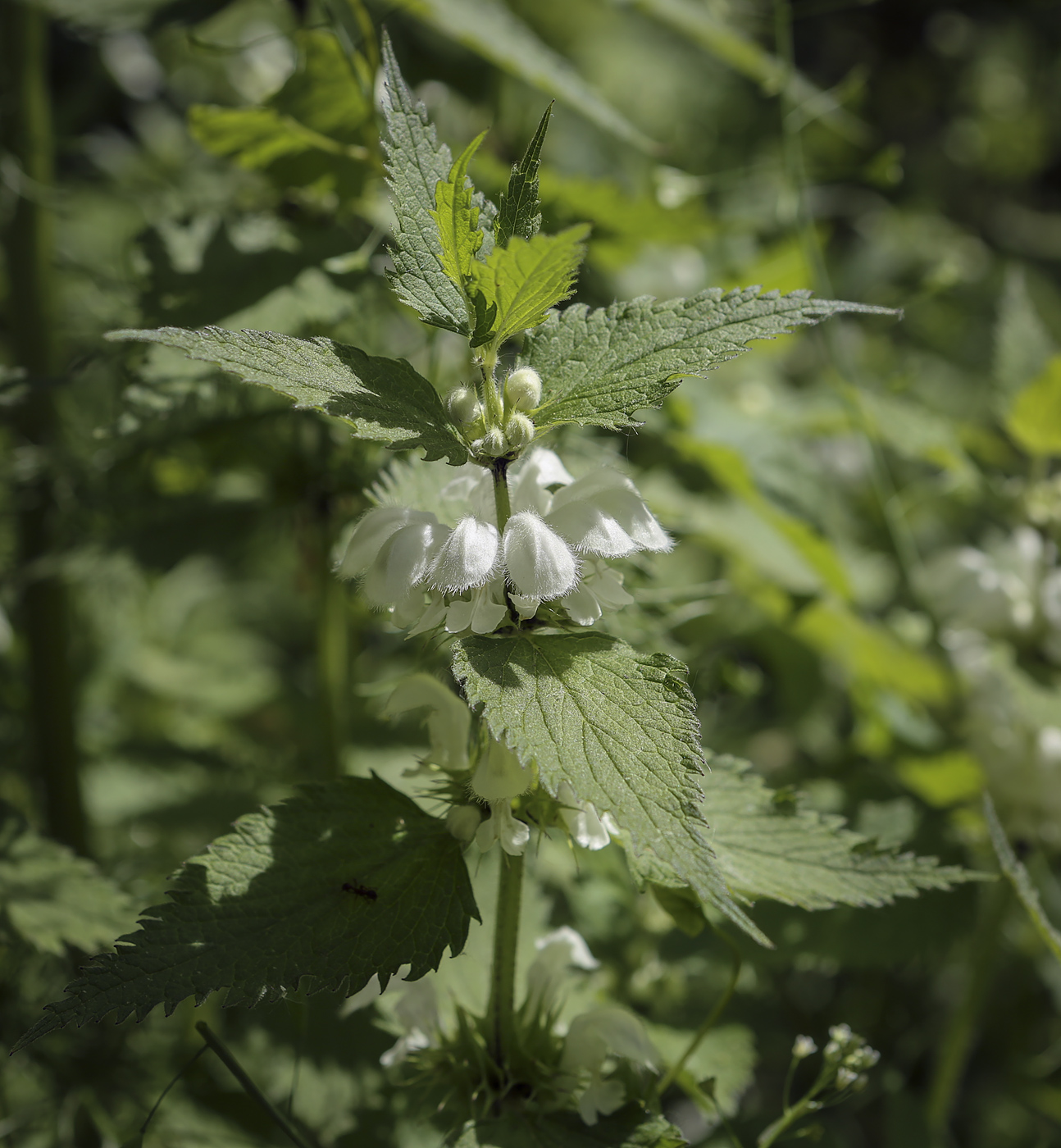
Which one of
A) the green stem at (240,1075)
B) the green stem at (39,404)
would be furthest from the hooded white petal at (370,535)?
the green stem at (39,404)

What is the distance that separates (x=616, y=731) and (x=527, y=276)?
169mm

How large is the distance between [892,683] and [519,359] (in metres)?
0.59

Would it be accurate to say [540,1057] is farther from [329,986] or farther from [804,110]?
[804,110]

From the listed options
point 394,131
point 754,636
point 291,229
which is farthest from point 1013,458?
point 394,131

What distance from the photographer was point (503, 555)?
407mm

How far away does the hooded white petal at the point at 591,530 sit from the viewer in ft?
1.35

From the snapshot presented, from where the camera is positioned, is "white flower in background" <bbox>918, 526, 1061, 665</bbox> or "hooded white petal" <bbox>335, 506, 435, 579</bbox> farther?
"white flower in background" <bbox>918, 526, 1061, 665</bbox>

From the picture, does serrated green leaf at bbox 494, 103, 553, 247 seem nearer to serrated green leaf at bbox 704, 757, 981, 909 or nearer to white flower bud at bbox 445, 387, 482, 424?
white flower bud at bbox 445, 387, 482, 424

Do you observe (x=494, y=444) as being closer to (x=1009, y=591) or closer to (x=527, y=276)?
(x=527, y=276)

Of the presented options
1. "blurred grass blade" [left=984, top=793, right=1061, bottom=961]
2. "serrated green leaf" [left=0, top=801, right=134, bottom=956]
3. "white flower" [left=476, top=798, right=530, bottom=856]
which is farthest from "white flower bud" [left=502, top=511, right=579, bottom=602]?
"serrated green leaf" [left=0, top=801, right=134, bottom=956]

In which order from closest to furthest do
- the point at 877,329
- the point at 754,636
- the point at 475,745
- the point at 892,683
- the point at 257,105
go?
the point at 475,745 < the point at 257,105 < the point at 892,683 < the point at 754,636 < the point at 877,329

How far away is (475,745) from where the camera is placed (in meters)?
0.51

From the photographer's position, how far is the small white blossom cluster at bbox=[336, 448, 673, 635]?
1.29 ft

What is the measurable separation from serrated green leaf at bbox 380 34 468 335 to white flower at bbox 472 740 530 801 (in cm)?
18
